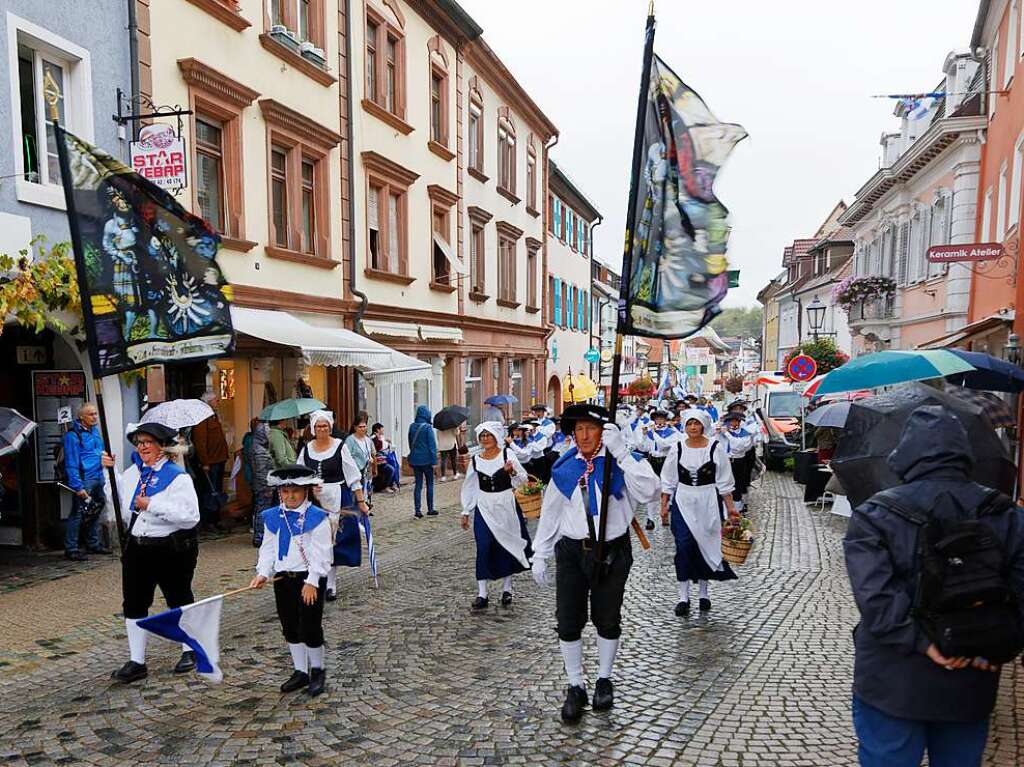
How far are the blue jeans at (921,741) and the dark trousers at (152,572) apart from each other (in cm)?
445

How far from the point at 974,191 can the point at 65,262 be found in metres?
18.4

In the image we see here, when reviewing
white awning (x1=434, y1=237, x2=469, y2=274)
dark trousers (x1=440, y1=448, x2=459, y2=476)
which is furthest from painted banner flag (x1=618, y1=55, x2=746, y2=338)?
white awning (x1=434, y1=237, x2=469, y2=274)

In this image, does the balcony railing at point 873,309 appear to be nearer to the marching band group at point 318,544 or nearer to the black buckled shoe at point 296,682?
the marching band group at point 318,544

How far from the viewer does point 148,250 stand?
5309 millimetres

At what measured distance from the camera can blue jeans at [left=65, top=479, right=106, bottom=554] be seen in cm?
909

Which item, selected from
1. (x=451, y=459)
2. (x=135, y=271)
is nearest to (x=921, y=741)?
(x=135, y=271)

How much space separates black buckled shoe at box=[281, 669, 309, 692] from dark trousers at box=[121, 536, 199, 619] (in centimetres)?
101

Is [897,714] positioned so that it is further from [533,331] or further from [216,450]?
[533,331]

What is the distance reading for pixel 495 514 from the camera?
736cm

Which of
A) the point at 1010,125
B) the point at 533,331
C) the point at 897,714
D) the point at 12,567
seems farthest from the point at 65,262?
the point at 533,331

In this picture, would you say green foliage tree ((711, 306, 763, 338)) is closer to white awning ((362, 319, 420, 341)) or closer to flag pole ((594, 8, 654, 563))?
white awning ((362, 319, 420, 341))

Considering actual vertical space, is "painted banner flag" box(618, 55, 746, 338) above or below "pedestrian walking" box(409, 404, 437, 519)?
above

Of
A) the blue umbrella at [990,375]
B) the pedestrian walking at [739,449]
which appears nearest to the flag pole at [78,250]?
the blue umbrella at [990,375]

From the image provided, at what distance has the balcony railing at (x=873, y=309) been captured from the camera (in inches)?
920
